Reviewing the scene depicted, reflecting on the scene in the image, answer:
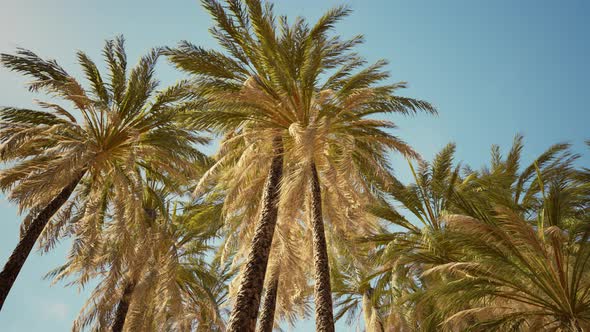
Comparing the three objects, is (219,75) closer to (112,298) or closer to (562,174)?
(112,298)

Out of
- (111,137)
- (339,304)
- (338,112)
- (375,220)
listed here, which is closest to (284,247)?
(338,112)

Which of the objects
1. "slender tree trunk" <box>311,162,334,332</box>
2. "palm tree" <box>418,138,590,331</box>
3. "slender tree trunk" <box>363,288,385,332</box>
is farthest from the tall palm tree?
"slender tree trunk" <box>363,288,385,332</box>

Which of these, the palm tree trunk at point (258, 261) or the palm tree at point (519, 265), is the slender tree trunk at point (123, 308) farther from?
the palm tree at point (519, 265)

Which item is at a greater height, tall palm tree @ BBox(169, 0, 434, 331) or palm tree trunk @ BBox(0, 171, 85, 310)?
tall palm tree @ BBox(169, 0, 434, 331)

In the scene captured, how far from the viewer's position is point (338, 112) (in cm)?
1021

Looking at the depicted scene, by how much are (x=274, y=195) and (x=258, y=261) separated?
1787mm

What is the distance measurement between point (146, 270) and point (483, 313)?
32.4 ft

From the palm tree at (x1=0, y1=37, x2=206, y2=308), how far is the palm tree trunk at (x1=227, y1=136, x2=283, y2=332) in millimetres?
3037

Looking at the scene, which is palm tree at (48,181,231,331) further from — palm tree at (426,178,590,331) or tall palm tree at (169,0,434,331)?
palm tree at (426,178,590,331)

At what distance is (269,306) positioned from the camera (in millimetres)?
10508

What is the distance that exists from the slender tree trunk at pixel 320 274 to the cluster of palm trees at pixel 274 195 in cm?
3

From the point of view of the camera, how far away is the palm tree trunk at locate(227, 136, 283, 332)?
25.5 feet

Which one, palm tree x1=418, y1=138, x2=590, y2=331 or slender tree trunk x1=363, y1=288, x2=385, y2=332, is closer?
→ palm tree x1=418, y1=138, x2=590, y2=331

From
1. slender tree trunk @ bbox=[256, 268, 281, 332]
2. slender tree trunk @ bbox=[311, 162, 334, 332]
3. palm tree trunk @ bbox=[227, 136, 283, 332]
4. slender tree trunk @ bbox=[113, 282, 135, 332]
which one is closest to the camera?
palm tree trunk @ bbox=[227, 136, 283, 332]
